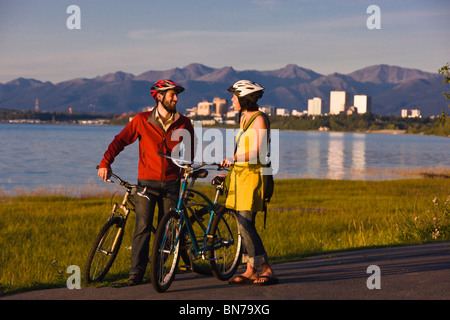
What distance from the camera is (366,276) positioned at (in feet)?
25.6

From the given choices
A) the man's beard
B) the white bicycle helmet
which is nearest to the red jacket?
the man's beard

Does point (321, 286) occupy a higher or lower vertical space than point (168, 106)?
lower

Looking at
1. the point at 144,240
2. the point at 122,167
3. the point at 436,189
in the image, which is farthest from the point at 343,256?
the point at 122,167

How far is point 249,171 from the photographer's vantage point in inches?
283

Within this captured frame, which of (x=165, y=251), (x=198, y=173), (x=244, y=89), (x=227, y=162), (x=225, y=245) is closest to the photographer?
(x=165, y=251)

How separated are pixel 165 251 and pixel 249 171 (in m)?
1.30

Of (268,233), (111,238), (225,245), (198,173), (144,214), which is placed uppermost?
(198,173)

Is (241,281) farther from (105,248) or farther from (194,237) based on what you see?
(105,248)

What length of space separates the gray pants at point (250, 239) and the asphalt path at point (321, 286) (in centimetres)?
32

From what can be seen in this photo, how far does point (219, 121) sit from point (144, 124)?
158m

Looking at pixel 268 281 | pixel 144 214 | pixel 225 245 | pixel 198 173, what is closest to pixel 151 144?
pixel 198 173

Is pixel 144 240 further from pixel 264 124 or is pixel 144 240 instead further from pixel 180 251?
pixel 264 124

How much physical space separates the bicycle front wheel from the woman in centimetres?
77

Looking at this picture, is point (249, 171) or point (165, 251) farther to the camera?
point (249, 171)
